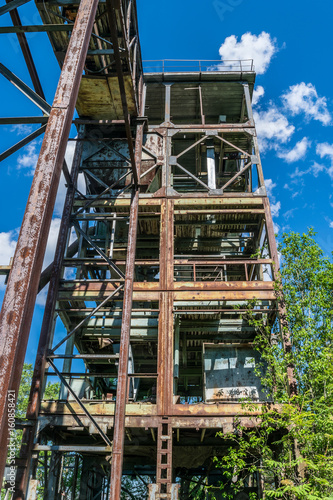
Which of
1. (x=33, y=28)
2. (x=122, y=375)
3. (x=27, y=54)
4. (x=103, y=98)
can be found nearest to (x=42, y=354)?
(x=122, y=375)

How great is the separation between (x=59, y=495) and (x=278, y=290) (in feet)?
31.4

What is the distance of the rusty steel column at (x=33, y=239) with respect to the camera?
3.91 m

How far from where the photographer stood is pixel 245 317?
14109mm

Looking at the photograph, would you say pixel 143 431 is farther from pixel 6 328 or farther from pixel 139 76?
pixel 139 76

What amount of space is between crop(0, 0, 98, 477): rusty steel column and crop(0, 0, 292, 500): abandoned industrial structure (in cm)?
3

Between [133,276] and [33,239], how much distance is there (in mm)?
7413

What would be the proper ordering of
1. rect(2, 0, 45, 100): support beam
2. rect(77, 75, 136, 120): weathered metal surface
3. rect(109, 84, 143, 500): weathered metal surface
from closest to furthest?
rect(2, 0, 45, 100): support beam → rect(109, 84, 143, 500): weathered metal surface → rect(77, 75, 136, 120): weathered metal surface

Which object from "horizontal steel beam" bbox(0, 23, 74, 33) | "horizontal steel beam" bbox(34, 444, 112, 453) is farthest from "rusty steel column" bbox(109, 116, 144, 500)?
"horizontal steel beam" bbox(0, 23, 74, 33)

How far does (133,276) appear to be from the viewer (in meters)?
11.9

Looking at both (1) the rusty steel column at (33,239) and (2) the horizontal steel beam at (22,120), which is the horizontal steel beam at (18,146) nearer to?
(2) the horizontal steel beam at (22,120)

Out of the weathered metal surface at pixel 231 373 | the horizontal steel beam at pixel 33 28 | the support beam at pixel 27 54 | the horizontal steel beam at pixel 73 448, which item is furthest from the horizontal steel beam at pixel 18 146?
the weathered metal surface at pixel 231 373

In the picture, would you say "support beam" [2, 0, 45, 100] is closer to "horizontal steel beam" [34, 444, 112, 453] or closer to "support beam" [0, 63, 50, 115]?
"support beam" [0, 63, 50, 115]

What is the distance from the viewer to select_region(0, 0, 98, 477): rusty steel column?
3.91 meters

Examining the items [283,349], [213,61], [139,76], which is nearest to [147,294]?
[283,349]
